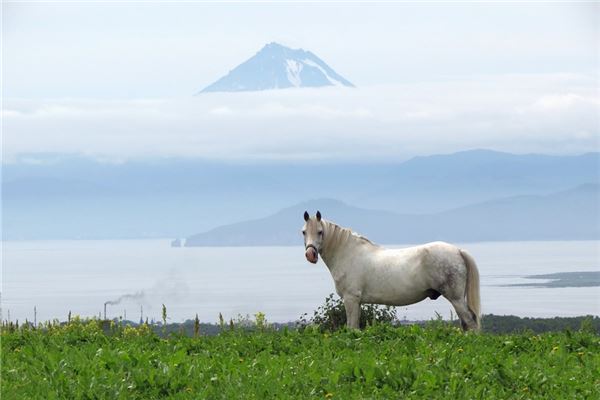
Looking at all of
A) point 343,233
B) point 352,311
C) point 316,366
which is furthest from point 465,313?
point 316,366

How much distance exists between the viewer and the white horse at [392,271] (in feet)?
61.3

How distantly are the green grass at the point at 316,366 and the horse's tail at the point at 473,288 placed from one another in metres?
2.48

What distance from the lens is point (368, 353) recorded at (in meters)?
13.9

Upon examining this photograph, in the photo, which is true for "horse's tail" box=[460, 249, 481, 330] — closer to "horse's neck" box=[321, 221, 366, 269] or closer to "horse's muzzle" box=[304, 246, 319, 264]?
"horse's neck" box=[321, 221, 366, 269]

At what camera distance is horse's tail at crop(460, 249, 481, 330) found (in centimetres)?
1873

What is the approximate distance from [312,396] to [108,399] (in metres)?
2.31

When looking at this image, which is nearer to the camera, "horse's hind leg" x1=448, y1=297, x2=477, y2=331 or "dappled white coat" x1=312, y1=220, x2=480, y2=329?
"dappled white coat" x1=312, y1=220, x2=480, y2=329

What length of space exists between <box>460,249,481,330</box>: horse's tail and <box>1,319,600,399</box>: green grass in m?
2.48

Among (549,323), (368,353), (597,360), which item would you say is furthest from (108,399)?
(549,323)

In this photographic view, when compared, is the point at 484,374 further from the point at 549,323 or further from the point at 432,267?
the point at 549,323

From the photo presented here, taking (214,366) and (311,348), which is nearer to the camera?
(214,366)

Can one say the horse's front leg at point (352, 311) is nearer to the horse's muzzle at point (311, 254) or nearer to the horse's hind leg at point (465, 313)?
the horse's muzzle at point (311, 254)

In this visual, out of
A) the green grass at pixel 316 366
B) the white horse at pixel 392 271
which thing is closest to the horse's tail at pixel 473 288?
the white horse at pixel 392 271

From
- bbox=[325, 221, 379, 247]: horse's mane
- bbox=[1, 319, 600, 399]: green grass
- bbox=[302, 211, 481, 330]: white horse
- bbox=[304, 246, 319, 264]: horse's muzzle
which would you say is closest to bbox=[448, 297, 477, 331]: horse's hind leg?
bbox=[302, 211, 481, 330]: white horse
